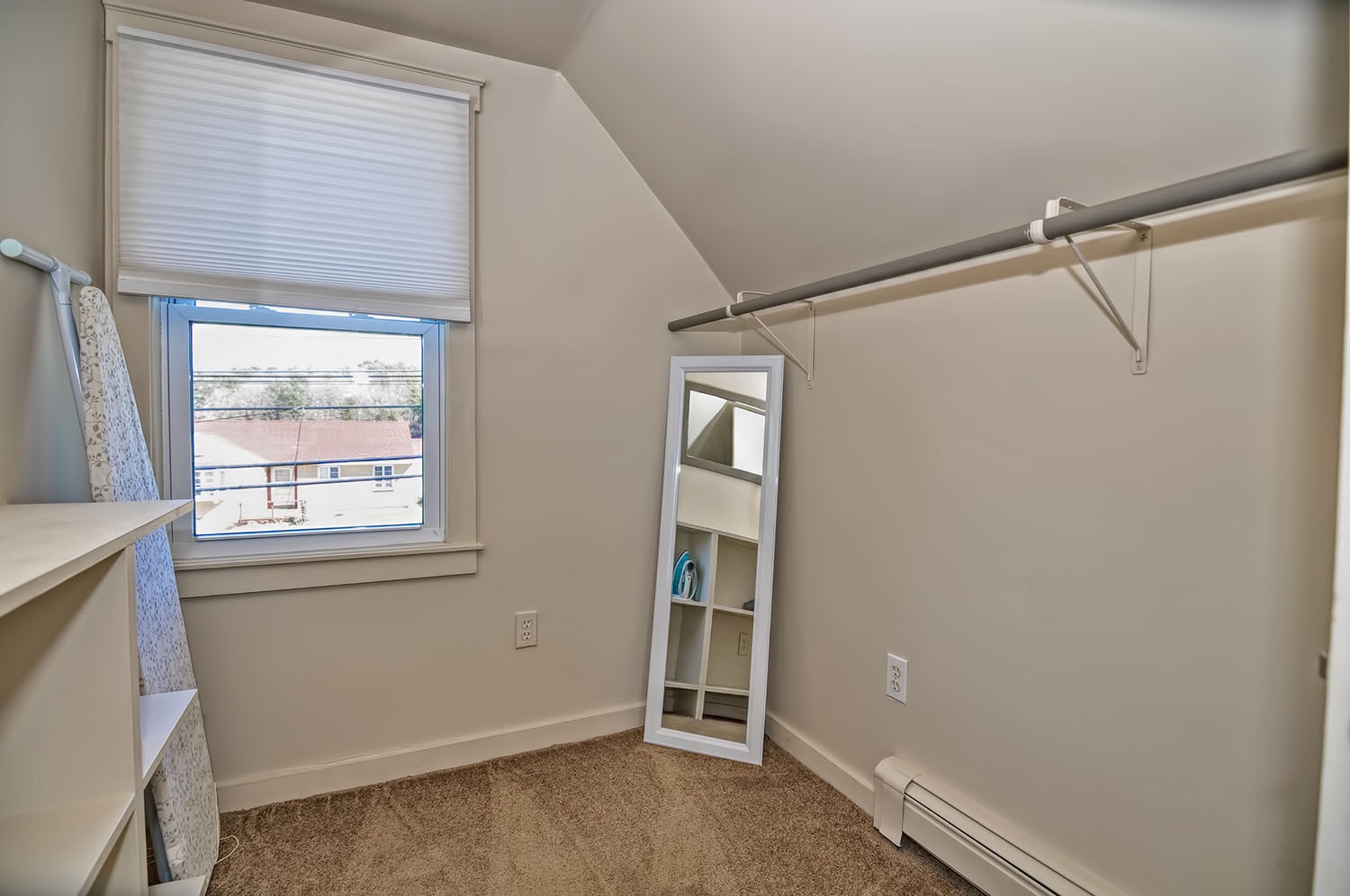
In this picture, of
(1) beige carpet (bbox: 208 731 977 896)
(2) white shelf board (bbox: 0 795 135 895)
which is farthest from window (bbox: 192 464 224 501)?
(2) white shelf board (bbox: 0 795 135 895)

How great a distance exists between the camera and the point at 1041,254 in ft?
4.43

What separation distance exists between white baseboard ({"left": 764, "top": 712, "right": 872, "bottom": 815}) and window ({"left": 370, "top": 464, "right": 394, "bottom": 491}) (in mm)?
1381

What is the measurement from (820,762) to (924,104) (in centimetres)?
173

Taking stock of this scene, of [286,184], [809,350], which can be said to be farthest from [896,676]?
[286,184]

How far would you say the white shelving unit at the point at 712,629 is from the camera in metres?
2.11

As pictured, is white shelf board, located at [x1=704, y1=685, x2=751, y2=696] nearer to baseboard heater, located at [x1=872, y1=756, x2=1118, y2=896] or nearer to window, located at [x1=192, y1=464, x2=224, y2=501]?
baseboard heater, located at [x1=872, y1=756, x2=1118, y2=896]

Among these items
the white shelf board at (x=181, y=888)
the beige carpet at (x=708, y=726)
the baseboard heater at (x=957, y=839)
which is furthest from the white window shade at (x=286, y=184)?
the baseboard heater at (x=957, y=839)

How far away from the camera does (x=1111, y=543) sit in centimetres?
124

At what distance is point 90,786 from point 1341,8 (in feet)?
6.76

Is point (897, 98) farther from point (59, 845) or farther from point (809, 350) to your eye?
point (59, 845)

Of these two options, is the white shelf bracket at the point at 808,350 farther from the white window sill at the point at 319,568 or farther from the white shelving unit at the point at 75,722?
the white shelving unit at the point at 75,722

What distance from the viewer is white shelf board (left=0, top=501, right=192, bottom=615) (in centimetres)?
67

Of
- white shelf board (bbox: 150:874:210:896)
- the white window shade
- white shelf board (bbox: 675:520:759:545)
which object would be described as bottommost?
white shelf board (bbox: 150:874:210:896)

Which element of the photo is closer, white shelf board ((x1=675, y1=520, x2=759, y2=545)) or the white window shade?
the white window shade
